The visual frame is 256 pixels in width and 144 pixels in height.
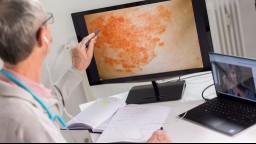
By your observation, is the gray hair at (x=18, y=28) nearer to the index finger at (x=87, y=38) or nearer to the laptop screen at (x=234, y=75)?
the index finger at (x=87, y=38)

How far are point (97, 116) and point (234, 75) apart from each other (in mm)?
613

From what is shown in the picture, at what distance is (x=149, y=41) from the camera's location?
64.4 inches

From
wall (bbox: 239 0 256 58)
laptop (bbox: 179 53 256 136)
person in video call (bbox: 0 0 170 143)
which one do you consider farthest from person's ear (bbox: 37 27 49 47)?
wall (bbox: 239 0 256 58)

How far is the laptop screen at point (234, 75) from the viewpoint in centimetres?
138

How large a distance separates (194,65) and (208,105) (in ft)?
0.72

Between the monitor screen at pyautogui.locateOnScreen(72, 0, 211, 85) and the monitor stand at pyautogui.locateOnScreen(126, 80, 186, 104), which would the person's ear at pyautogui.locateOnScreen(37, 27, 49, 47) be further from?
the monitor stand at pyautogui.locateOnScreen(126, 80, 186, 104)

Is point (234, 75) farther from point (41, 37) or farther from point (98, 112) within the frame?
point (41, 37)

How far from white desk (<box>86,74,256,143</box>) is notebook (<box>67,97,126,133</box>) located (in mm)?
59

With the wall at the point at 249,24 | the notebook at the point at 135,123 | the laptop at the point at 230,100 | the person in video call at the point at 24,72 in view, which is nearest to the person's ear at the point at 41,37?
the person in video call at the point at 24,72

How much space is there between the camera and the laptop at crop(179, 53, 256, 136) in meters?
1.34

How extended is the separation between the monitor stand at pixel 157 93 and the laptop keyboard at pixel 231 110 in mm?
197

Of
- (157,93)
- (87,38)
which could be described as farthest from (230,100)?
(87,38)

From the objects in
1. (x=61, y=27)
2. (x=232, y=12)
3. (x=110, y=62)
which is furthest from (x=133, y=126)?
(x=232, y=12)

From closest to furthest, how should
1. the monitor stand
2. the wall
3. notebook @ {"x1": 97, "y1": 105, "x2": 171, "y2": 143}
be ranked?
notebook @ {"x1": 97, "y1": 105, "x2": 171, "y2": 143} → the monitor stand → the wall
